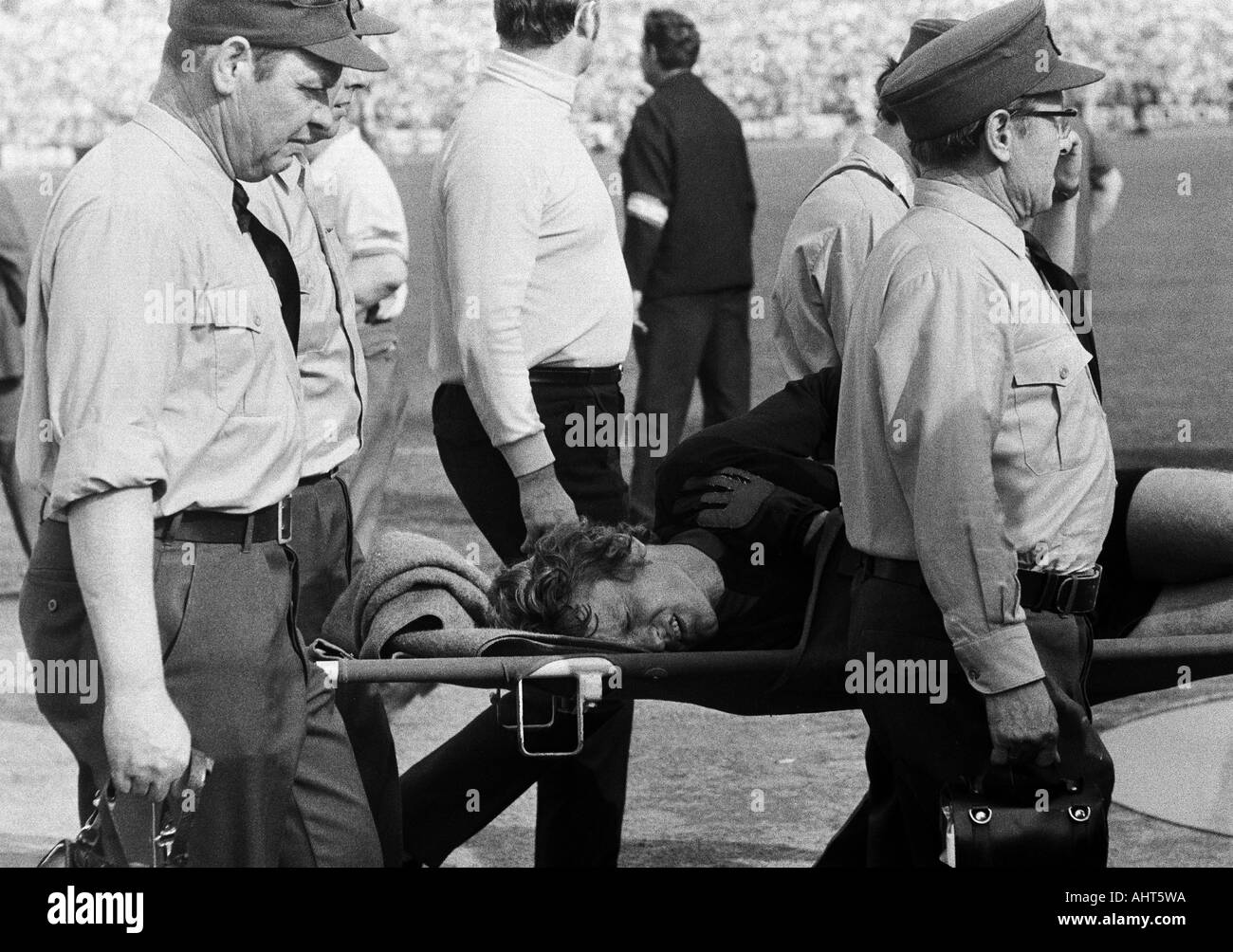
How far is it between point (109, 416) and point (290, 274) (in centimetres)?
51

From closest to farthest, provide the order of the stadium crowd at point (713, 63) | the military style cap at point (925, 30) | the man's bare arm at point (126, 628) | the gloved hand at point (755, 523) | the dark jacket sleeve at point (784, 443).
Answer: the man's bare arm at point (126, 628) < the gloved hand at point (755, 523) < the dark jacket sleeve at point (784, 443) < the military style cap at point (925, 30) < the stadium crowd at point (713, 63)

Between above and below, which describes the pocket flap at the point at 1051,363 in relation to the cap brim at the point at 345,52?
below

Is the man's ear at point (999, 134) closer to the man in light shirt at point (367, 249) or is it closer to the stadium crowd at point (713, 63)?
the man in light shirt at point (367, 249)

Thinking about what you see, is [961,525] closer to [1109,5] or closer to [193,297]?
[193,297]

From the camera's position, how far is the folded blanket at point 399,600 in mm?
3922

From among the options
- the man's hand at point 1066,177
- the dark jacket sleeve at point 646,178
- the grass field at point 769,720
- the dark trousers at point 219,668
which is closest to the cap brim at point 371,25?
the dark trousers at point 219,668

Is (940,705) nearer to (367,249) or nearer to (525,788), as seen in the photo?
(525,788)

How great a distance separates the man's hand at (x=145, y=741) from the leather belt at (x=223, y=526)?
266 mm

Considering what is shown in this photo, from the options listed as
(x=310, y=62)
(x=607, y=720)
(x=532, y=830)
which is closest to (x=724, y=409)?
(x=532, y=830)

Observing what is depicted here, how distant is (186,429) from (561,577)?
4.21 ft

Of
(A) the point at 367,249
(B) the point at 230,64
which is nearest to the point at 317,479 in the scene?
(B) the point at 230,64

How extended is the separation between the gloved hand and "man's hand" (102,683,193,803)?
1624 millimetres

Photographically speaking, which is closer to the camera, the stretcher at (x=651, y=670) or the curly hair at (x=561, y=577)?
the stretcher at (x=651, y=670)

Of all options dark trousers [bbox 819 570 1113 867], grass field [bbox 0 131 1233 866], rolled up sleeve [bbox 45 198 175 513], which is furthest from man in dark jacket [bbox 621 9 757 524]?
rolled up sleeve [bbox 45 198 175 513]
